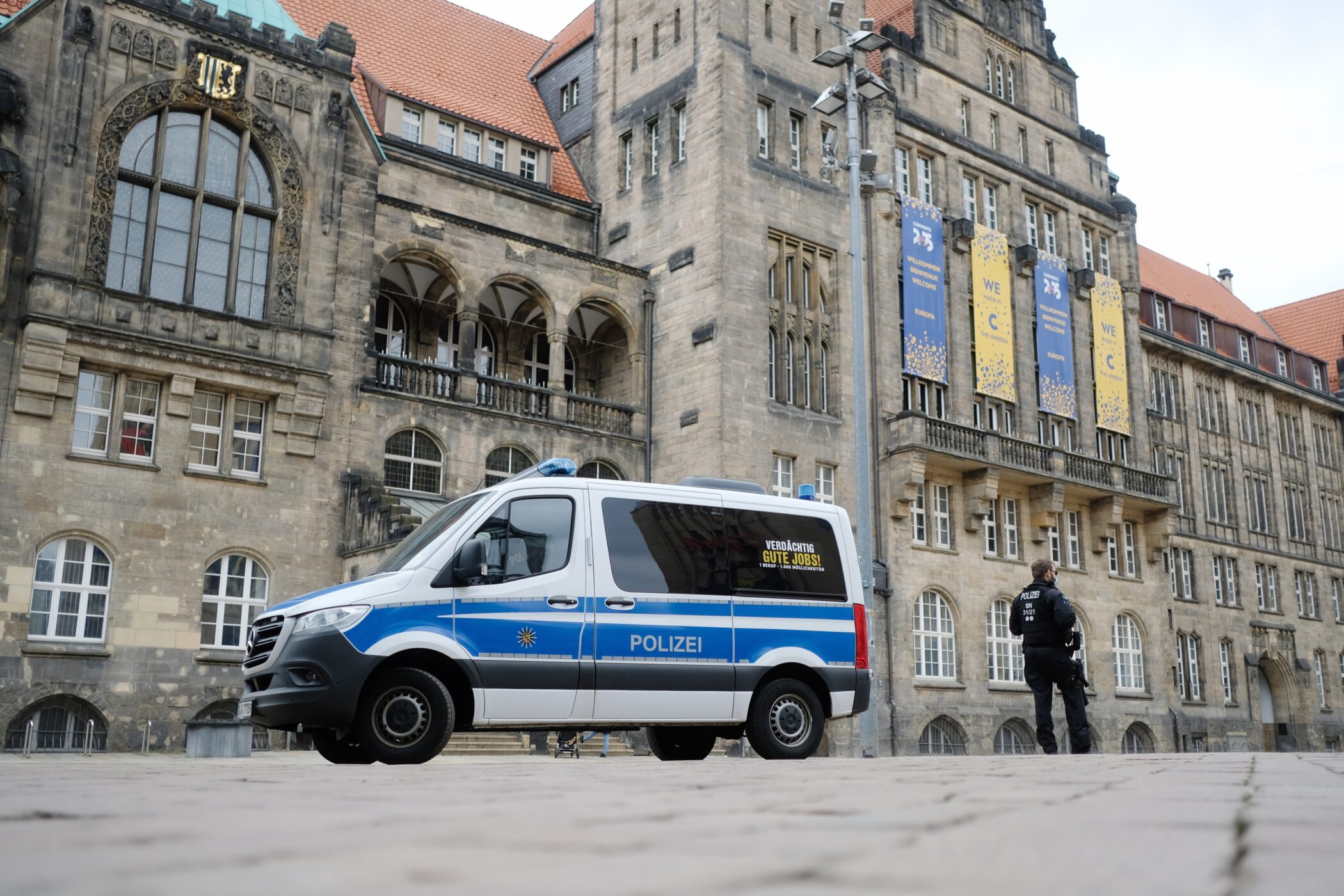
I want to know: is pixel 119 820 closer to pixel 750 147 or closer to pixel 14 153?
pixel 14 153

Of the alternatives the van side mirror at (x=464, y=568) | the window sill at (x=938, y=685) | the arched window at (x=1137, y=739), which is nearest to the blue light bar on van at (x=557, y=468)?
the van side mirror at (x=464, y=568)

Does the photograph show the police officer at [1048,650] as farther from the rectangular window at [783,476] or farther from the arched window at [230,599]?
the rectangular window at [783,476]

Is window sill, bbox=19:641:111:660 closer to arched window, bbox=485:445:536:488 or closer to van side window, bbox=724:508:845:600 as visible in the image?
arched window, bbox=485:445:536:488

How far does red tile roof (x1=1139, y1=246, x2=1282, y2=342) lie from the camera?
54.8 m

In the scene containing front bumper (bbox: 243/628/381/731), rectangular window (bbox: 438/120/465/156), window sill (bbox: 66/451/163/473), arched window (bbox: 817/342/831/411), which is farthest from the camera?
rectangular window (bbox: 438/120/465/156)

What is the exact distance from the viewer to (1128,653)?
1513 inches

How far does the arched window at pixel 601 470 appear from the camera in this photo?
97.5 feet

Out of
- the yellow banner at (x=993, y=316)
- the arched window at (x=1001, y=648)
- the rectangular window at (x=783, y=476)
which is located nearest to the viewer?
the rectangular window at (x=783, y=476)

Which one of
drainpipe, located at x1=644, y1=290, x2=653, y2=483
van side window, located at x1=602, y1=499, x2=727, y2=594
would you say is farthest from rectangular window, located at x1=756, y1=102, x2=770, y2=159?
van side window, located at x1=602, y1=499, x2=727, y2=594

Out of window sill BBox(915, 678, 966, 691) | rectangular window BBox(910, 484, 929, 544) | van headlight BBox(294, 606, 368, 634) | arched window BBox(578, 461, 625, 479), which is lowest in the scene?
window sill BBox(915, 678, 966, 691)

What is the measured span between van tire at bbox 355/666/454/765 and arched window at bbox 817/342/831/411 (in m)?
23.0

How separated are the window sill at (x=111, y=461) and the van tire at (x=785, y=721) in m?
15.1

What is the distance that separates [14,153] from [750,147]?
56.7 feet

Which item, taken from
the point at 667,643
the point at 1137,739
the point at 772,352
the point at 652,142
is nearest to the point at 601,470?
the point at 772,352
